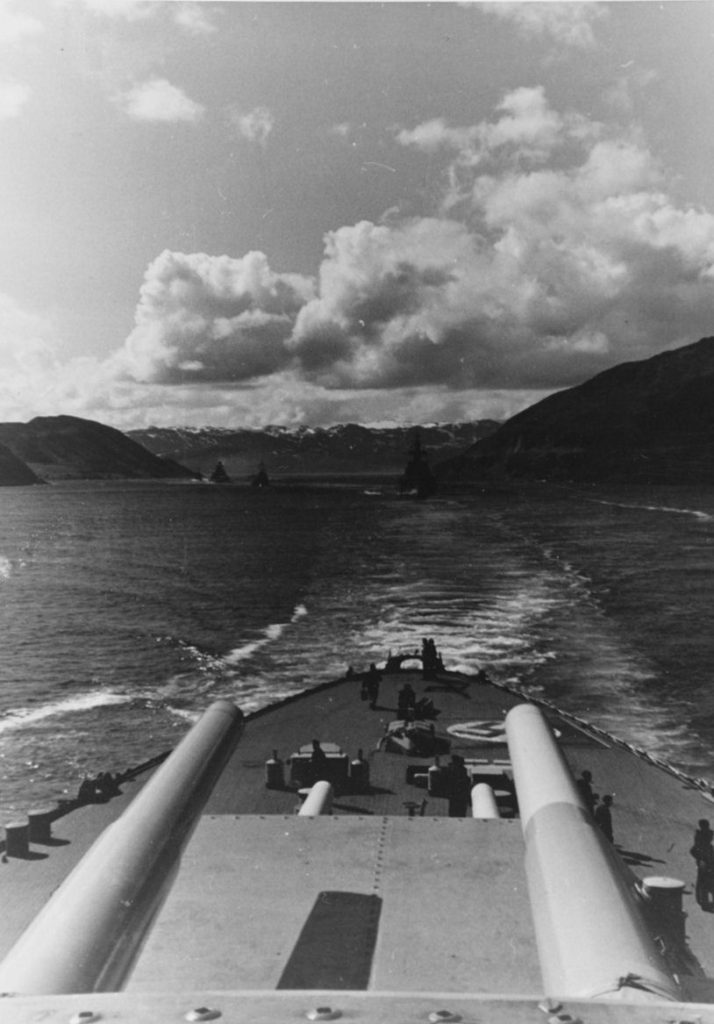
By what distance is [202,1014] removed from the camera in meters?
4.52

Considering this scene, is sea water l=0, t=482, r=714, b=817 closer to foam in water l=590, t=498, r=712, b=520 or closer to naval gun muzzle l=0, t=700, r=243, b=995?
foam in water l=590, t=498, r=712, b=520

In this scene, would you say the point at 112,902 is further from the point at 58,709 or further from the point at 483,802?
the point at 58,709

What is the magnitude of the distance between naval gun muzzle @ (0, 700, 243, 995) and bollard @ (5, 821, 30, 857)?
280 inches

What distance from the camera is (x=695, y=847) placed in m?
14.9

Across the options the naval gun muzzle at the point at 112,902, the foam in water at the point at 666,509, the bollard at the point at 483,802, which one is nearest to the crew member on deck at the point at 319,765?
the bollard at the point at 483,802

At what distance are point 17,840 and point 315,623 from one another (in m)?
47.2

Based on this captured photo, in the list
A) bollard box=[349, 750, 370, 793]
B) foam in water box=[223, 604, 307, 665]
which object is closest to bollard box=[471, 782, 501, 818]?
bollard box=[349, 750, 370, 793]

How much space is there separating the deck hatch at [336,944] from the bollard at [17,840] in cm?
692

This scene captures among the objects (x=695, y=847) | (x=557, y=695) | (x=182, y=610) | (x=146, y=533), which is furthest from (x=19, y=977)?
(x=146, y=533)

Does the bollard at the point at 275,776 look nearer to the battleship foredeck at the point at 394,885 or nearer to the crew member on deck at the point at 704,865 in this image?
the battleship foredeck at the point at 394,885

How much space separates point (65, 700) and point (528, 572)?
1918 inches

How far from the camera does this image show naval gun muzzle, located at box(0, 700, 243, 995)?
602 cm

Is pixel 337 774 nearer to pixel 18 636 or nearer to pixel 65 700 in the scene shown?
pixel 65 700

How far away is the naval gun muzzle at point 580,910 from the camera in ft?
19.0
